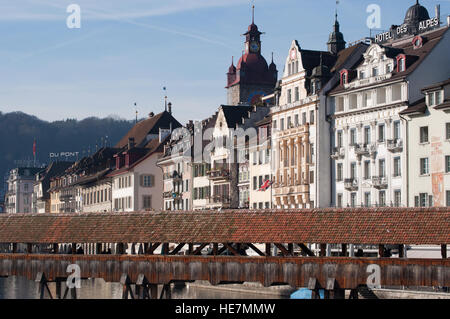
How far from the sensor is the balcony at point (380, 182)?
70812 mm

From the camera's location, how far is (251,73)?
135 metres

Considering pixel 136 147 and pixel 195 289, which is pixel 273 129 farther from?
pixel 136 147

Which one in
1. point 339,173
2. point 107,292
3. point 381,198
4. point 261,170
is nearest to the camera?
point 381,198

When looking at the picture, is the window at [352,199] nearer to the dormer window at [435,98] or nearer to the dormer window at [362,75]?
the dormer window at [362,75]

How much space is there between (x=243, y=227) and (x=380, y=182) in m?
25.9

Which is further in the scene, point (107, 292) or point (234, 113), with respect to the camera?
point (234, 113)

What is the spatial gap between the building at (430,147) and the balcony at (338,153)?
8370 mm

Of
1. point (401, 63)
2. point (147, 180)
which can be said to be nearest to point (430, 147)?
point (401, 63)

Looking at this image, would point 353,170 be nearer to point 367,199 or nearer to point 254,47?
point 367,199

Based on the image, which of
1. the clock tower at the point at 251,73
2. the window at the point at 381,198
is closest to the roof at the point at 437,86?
the window at the point at 381,198

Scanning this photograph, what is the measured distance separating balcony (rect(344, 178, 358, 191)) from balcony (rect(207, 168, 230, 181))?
1931 cm

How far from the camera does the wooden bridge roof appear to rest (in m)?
43.5

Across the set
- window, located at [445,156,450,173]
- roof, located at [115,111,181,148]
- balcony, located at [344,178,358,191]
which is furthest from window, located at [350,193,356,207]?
roof, located at [115,111,181,148]
